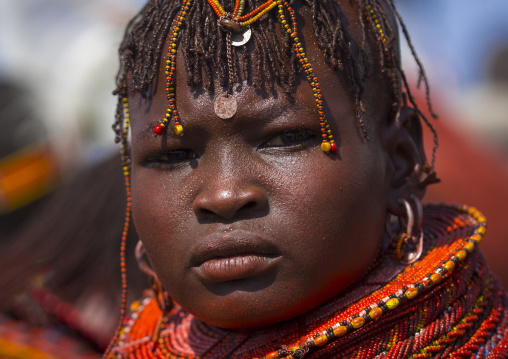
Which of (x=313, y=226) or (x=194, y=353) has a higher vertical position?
(x=313, y=226)

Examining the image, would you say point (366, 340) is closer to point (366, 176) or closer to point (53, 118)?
point (366, 176)

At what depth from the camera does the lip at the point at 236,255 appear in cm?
139

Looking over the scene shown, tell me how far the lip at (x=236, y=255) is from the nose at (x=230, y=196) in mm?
54

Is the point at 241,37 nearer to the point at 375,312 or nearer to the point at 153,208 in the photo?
the point at 153,208

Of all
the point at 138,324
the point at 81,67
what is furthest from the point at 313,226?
the point at 81,67

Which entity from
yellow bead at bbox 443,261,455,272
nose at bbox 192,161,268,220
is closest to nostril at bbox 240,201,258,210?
nose at bbox 192,161,268,220

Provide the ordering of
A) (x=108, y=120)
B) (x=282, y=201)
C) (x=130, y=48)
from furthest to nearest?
1. (x=108, y=120)
2. (x=130, y=48)
3. (x=282, y=201)

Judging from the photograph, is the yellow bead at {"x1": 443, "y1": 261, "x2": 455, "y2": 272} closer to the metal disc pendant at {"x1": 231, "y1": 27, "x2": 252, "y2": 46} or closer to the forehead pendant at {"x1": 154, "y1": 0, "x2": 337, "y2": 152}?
the forehead pendant at {"x1": 154, "y1": 0, "x2": 337, "y2": 152}

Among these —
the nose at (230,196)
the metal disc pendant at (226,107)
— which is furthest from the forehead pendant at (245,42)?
the nose at (230,196)

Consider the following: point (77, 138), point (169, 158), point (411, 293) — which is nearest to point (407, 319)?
point (411, 293)

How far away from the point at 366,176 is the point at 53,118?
3726 millimetres

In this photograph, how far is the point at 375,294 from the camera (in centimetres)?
148

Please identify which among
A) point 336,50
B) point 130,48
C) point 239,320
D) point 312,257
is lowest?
point 239,320

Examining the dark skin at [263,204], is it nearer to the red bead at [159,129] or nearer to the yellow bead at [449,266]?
the red bead at [159,129]
